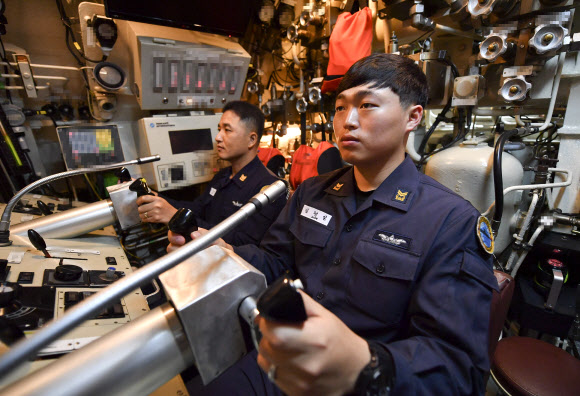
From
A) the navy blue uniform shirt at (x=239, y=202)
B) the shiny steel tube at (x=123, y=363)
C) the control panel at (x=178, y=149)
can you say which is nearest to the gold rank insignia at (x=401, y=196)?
the shiny steel tube at (x=123, y=363)

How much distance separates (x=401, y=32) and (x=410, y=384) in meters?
2.11

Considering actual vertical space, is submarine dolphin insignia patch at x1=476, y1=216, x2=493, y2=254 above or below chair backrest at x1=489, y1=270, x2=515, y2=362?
above

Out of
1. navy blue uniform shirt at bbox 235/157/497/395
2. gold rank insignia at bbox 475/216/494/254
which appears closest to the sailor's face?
navy blue uniform shirt at bbox 235/157/497/395

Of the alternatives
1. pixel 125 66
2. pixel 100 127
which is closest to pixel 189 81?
pixel 125 66

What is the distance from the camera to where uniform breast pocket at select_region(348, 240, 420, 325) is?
2.79 feet

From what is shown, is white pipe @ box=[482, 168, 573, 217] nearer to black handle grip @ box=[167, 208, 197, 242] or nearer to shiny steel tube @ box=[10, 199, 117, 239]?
black handle grip @ box=[167, 208, 197, 242]

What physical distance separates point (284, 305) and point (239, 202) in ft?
5.19

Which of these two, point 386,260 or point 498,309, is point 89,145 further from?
point 498,309

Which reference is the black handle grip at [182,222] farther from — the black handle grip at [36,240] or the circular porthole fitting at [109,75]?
the circular porthole fitting at [109,75]

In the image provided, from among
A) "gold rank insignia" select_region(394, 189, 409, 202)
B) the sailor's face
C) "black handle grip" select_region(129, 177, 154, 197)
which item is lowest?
"black handle grip" select_region(129, 177, 154, 197)

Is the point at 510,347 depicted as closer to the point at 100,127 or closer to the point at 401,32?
the point at 401,32

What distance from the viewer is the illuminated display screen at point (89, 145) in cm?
206

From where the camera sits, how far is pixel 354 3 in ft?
7.26

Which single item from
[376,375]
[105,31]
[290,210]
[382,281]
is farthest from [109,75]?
[376,375]
